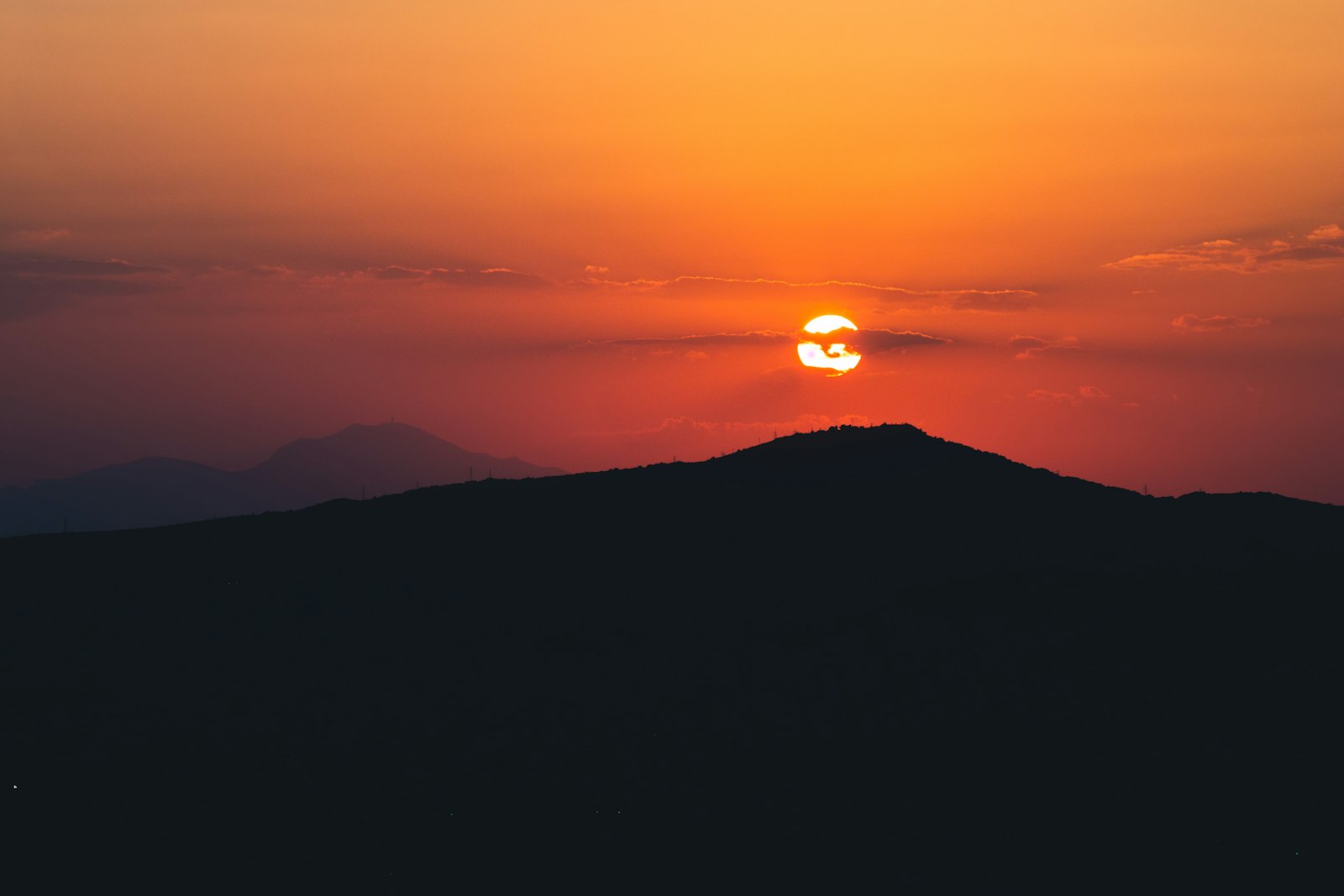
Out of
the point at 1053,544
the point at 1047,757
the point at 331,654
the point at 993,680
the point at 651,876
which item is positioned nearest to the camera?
the point at 651,876

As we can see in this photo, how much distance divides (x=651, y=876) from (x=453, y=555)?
15.9m

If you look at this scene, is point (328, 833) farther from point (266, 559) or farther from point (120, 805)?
point (266, 559)

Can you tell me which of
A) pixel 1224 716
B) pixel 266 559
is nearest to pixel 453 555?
pixel 266 559

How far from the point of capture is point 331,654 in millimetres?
27641

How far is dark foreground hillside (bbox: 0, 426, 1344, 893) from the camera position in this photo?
19.8 metres

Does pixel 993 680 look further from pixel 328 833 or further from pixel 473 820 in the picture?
pixel 328 833

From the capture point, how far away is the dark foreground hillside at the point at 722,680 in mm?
19766

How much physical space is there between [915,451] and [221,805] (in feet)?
78.1

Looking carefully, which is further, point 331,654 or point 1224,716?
point 331,654

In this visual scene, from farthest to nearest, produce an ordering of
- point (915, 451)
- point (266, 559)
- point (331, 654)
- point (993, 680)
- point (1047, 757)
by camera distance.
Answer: point (915, 451) → point (266, 559) → point (331, 654) → point (993, 680) → point (1047, 757)

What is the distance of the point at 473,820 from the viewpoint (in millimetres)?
20500

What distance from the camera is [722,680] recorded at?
997 inches

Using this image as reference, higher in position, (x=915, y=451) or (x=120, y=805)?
(x=915, y=451)

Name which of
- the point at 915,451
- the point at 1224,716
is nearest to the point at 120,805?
the point at 1224,716
